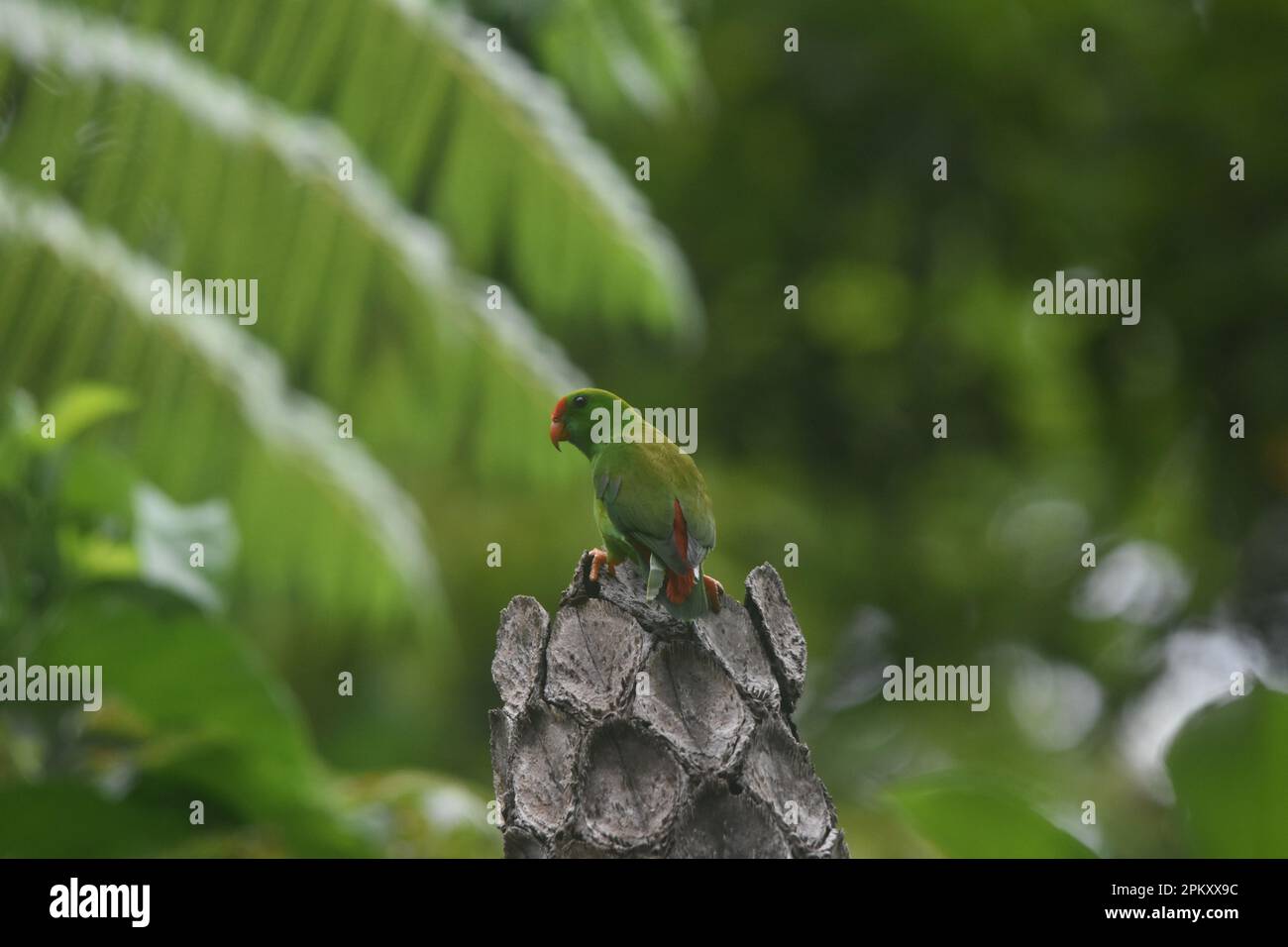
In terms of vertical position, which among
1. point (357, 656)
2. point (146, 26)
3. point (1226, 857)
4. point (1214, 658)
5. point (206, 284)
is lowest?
point (1226, 857)

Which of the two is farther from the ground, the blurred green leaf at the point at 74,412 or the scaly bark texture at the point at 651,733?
the blurred green leaf at the point at 74,412

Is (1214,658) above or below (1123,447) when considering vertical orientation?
below

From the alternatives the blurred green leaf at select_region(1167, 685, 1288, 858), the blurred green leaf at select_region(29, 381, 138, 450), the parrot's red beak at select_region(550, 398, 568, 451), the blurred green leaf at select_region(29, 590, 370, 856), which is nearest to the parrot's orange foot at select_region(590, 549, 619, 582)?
the parrot's red beak at select_region(550, 398, 568, 451)

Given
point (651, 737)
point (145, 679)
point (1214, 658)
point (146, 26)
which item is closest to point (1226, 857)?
point (651, 737)

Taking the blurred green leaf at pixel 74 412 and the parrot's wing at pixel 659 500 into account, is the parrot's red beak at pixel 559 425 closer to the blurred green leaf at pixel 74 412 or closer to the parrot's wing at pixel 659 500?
the parrot's wing at pixel 659 500

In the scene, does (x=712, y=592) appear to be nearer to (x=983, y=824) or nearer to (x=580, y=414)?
(x=580, y=414)

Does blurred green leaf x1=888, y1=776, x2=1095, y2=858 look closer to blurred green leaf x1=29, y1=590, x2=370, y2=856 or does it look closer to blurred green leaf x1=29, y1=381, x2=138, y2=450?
blurred green leaf x1=29, y1=590, x2=370, y2=856

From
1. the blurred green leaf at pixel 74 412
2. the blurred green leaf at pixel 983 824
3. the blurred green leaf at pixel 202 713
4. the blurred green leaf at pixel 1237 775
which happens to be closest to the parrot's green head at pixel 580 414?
the blurred green leaf at pixel 983 824

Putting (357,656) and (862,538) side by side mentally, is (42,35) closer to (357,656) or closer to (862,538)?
(357,656)
